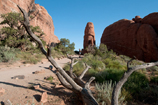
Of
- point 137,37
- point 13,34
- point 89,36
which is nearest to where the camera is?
point 13,34

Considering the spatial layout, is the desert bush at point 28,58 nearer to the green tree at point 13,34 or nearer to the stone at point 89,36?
the green tree at point 13,34

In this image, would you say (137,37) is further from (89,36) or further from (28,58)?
(28,58)

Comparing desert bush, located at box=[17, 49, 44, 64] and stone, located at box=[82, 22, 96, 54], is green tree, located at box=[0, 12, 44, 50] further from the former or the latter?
stone, located at box=[82, 22, 96, 54]

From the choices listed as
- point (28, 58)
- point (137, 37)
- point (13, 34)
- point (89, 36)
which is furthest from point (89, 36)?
point (28, 58)

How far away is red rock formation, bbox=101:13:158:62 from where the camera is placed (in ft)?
55.7

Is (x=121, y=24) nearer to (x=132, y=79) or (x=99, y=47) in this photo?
(x=99, y=47)

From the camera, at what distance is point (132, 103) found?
2.57m

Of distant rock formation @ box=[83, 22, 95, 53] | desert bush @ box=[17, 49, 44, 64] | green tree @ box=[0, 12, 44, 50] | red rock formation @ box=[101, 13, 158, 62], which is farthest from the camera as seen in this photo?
distant rock formation @ box=[83, 22, 95, 53]

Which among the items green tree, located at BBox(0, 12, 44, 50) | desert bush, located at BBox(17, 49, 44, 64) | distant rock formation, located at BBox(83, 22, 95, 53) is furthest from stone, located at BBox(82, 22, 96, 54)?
green tree, located at BBox(0, 12, 44, 50)

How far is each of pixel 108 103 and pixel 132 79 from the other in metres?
2.25

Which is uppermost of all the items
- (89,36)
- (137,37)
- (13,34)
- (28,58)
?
(89,36)

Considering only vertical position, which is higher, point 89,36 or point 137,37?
point 89,36

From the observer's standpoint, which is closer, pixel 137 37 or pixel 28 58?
pixel 28 58

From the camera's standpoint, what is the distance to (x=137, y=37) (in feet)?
65.6
